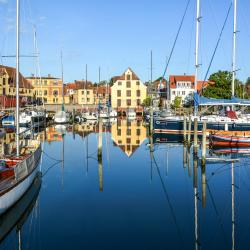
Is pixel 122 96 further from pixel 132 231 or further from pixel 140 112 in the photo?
pixel 132 231

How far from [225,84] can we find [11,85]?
4926 centimetres

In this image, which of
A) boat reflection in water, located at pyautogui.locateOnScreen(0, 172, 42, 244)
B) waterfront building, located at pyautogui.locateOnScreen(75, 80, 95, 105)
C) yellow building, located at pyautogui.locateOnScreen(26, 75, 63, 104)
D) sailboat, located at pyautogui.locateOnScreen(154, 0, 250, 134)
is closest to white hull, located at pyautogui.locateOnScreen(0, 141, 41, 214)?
boat reflection in water, located at pyautogui.locateOnScreen(0, 172, 42, 244)

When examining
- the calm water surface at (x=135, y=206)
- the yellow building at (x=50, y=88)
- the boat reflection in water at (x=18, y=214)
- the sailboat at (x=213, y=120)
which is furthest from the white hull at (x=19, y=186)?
the yellow building at (x=50, y=88)

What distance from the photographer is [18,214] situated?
17.6 metres

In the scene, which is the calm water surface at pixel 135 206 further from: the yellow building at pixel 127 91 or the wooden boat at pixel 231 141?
the yellow building at pixel 127 91

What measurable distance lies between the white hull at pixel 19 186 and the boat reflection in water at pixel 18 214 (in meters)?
0.37

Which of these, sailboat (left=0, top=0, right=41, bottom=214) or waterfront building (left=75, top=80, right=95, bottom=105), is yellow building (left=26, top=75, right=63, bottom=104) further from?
sailboat (left=0, top=0, right=41, bottom=214)

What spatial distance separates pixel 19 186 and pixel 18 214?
4.19 feet

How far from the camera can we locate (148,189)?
22828 millimetres

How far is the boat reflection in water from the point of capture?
15864mm

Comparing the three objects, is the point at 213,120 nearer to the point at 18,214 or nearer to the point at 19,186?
the point at 19,186

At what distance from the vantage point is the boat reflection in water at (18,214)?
15.9m

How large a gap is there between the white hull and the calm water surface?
676 mm

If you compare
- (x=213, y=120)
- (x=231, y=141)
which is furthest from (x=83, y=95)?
(x=231, y=141)
